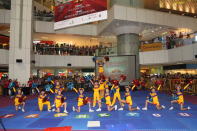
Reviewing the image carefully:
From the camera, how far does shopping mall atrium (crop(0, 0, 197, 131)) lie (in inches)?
293

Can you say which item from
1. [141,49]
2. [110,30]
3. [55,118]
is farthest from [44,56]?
[55,118]

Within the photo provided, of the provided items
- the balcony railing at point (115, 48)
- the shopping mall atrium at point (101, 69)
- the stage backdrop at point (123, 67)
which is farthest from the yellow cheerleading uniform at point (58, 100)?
the balcony railing at point (115, 48)

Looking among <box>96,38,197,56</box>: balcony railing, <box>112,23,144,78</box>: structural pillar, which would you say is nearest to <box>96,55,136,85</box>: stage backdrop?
<box>112,23,144,78</box>: structural pillar

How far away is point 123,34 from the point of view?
19.7 m

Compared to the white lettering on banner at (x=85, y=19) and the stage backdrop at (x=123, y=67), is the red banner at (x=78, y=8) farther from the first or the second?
the stage backdrop at (x=123, y=67)

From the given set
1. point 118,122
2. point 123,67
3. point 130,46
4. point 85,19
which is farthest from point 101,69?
point 130,46

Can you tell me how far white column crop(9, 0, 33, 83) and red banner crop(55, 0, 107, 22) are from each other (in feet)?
14.7

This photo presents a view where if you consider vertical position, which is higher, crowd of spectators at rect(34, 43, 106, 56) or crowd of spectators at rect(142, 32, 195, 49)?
crowd of spectators at rect(142, 32, 195, 49)

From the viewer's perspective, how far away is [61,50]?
2277 cm

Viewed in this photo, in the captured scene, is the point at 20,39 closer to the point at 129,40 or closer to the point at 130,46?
the point at 129,40

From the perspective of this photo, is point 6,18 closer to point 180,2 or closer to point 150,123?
point 150,123

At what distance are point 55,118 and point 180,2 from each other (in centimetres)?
2657

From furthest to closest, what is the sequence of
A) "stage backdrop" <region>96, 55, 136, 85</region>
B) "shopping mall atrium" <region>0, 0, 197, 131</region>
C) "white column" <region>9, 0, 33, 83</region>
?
"stage backdrop" <region>96, 55, 136, 85</region>, "white column" <region>9, 0, 33, 83</region>, "shopping mall atrium" <region>0, 0, 197, 131</region>

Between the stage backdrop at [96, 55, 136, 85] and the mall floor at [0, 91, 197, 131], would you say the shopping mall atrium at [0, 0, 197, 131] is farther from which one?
the stage backdrop at [96, 55, 136, 85]
